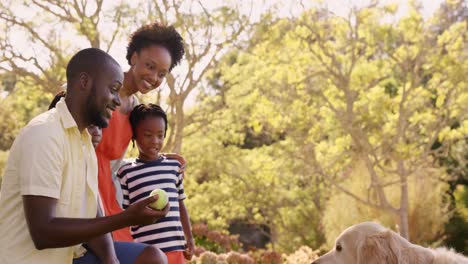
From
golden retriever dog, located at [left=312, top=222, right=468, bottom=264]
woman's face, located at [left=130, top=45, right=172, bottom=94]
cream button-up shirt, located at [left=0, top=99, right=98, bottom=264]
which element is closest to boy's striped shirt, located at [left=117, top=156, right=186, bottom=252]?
woman's face, located at [left=130, top=45, right=172, bottom=94]

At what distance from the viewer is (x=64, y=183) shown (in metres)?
2.93

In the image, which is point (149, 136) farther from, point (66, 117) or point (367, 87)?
point (367, 87)

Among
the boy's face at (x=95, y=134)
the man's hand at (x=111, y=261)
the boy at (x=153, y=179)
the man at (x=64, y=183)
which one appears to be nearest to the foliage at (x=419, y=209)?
the boy at (x=153, y=179)

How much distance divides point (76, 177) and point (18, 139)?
30cm

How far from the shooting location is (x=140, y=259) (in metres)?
3.40

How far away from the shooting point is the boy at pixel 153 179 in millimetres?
4344

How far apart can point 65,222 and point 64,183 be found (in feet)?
0.69

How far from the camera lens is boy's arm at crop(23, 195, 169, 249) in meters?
2.75

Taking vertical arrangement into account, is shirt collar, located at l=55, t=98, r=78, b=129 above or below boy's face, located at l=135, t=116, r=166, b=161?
above

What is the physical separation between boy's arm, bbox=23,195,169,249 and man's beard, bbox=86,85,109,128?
43cm

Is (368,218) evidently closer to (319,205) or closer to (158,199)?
(319,205)

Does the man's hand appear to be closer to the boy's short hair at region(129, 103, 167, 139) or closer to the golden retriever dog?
the boy's short hair at region(129, 103, 167, 139)

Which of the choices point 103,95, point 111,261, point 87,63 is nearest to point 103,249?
point 111,261

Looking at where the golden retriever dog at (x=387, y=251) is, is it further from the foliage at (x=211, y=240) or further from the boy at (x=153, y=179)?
the foliage at (x=211, y=240)
